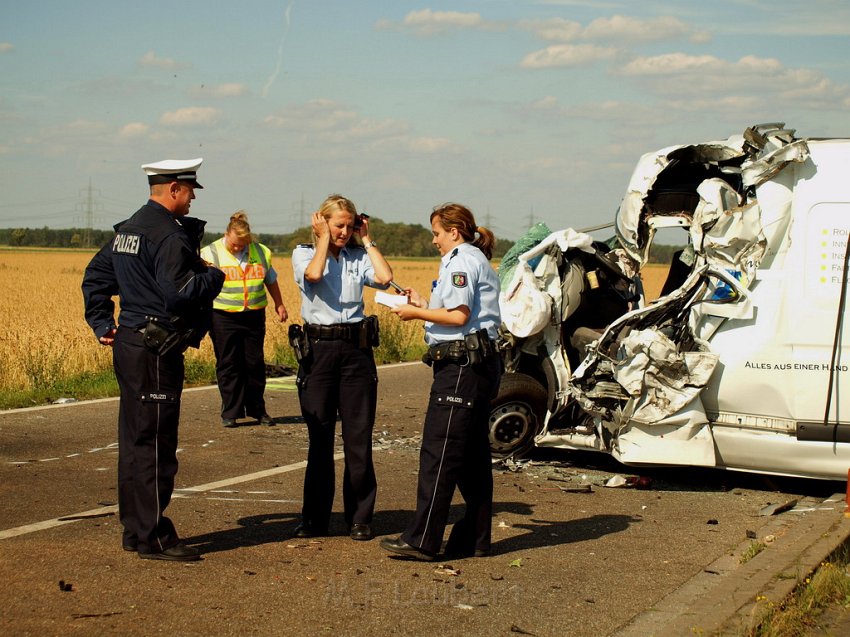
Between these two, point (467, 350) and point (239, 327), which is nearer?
point (467, 350)

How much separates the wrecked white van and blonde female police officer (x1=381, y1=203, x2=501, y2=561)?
227 centimetres

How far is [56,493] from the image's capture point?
784 cm

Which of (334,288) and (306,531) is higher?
(334,288)

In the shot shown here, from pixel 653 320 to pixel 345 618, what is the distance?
165 inches

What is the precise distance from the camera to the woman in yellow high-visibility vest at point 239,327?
11.0m

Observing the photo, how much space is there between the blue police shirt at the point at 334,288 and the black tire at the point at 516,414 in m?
2.43

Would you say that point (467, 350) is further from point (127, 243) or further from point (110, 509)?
point (110, 509)

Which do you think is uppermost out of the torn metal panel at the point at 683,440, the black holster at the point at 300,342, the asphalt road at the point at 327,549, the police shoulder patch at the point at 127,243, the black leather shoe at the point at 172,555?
the police shoulder patch at the point at 127,243

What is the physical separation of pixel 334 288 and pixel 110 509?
83.7 inches

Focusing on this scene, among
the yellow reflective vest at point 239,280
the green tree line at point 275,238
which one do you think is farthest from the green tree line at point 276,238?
the yellow reflective vest at point 239,280

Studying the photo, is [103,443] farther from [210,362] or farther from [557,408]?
[210,362]

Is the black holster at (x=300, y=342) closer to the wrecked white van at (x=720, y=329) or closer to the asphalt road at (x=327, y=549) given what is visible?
the asphalt road at (x=327, y=549)

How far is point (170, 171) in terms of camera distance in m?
6.18

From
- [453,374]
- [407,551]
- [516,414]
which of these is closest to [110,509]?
[407,551]
